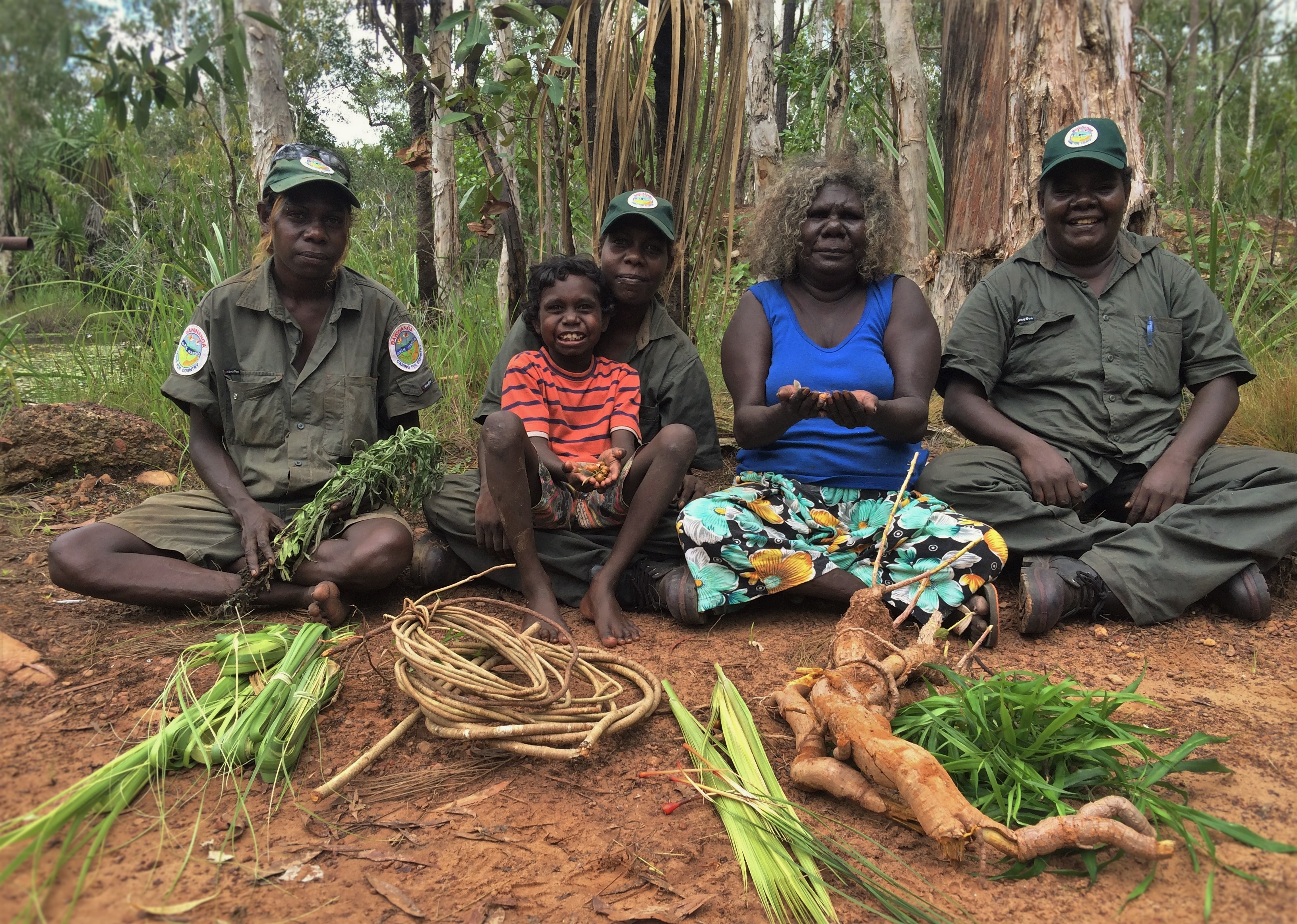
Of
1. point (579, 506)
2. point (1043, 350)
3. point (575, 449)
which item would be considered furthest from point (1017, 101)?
point (579, 506)

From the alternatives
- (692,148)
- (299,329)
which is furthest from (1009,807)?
(692,148)

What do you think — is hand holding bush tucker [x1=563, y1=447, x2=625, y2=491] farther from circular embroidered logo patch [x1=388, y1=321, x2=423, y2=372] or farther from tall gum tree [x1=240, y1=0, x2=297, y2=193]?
tall gum tree [x1=240, y1=0, x2=297, y2=193]

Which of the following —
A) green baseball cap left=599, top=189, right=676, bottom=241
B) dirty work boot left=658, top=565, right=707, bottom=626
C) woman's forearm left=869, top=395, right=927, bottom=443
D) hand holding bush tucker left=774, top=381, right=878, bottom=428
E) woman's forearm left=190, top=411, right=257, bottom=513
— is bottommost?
dirty work boot left=658, top=565, right=707, bottom=626

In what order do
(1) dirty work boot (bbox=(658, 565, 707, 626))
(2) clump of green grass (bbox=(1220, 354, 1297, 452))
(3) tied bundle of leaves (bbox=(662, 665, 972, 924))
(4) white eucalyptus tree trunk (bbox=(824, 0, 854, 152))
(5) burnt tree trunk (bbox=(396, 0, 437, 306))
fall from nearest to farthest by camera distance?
(3) tied bundle of leaves (bbox=(662, 665, 972, 924))
(1) dirty work boot (bbox=(658, 565, 707, 626))
(2) clump of green grass (bbox=(1220, 354, 1297, 452))
(5) burnt tree trunk (bbox=(396, 0, 437, 306))
(4) white eucalyptus tree trunk (bbox=(824, 0, 854, 152))

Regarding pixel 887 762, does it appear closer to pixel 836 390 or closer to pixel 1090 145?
pixel 836 390

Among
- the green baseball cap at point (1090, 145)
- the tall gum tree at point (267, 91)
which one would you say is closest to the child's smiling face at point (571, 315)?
the green baseball cap at point (1090, 145)

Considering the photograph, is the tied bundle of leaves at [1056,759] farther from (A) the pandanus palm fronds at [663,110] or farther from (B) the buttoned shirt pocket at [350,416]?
(A) the pandanus palm fronds at [663,110]

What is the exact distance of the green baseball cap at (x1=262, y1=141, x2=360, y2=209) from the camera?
2.71m

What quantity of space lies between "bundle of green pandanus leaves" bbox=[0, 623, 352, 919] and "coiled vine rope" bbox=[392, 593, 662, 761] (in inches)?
10.2

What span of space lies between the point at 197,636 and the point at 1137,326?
314 centimetres

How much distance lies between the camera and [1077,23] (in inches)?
139

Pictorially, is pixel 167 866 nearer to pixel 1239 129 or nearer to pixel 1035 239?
pixel 1035 239

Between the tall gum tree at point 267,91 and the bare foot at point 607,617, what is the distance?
13.5 ft

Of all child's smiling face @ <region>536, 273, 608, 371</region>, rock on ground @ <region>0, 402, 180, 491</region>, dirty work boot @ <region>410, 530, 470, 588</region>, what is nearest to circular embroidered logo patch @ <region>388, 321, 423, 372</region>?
child's smiling face @ <region>536, 273, 608, 371</region>
